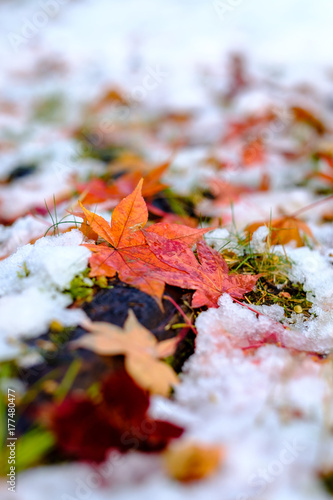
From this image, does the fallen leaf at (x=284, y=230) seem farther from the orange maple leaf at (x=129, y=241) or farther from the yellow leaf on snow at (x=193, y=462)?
the yellow leaf on snow at (x=193, y=462)

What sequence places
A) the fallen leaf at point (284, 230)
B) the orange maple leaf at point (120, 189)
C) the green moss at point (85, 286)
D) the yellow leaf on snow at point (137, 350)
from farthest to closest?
the orange maple leaf at point (120, 189), the fallen leaf at point (284, 230), the green moss at point (85, 286), the yellow leaf on snow at point (137, 350)

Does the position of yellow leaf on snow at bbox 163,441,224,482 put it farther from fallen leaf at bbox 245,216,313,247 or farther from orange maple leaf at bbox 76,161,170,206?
orange maple leaf at bbox 76,161,170,206

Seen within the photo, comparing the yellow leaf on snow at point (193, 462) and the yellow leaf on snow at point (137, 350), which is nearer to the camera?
the yellow leaf on snow at point (193, 462)

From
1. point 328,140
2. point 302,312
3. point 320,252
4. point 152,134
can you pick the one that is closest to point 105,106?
point 152,134

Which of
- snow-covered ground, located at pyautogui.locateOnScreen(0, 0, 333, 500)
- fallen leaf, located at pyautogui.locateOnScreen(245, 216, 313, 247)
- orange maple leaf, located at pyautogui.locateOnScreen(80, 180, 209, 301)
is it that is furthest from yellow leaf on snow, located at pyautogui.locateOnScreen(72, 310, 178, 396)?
fallen leaf, located at pyautogui.locateOnScreen(245, 216, 313, 247)

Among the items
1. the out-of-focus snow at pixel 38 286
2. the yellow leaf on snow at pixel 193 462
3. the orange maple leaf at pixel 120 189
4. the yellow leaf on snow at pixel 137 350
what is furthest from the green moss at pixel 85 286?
the orange maple leaf at pixel 120 189

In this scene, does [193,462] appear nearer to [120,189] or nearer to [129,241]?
[129,241]

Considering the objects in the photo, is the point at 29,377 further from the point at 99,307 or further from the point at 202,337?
the point at 202,337
